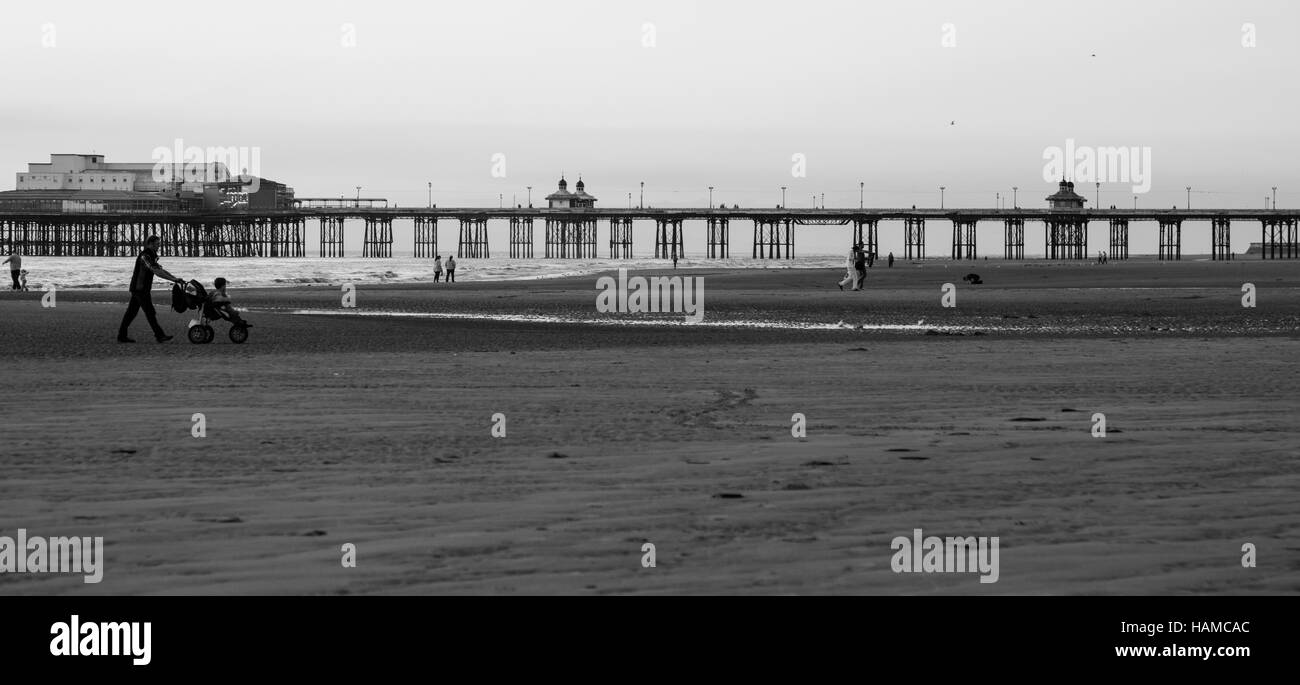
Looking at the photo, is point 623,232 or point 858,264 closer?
point 858,264

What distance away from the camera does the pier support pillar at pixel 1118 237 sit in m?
124

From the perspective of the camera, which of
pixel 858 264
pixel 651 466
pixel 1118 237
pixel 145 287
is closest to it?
pixel 651 466

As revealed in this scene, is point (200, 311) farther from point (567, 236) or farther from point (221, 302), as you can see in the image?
point (567, 236)

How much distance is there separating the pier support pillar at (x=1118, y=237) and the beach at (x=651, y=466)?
Answer: 113208 mm

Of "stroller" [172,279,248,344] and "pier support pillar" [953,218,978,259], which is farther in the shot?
"pier support pillar" [953,218,978,259]

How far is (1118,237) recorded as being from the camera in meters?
126

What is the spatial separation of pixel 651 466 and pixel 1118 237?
126 meters

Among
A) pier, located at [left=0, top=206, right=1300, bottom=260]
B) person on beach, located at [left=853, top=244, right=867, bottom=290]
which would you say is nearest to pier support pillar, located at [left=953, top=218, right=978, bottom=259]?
pier, located at [left=0, top=206, right=1300, bottom=260]

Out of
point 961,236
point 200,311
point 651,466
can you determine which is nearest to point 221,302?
point 200,311

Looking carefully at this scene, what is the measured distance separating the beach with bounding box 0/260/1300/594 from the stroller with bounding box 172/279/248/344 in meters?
0.64

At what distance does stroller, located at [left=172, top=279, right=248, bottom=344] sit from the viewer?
1692 centimetres

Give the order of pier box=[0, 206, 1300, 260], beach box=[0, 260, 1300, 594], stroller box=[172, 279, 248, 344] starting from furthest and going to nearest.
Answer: pier box=[0, 206, 1300, 260]
stroller box=[172, 279, 248, 344]
beach box=[0, 260, 1300, 594]

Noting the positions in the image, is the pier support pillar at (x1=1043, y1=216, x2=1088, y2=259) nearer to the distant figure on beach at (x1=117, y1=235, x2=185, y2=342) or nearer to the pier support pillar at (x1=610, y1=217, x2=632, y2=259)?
the pier support pillar at (x1=610, y1=217, x2=632, y2=259)
